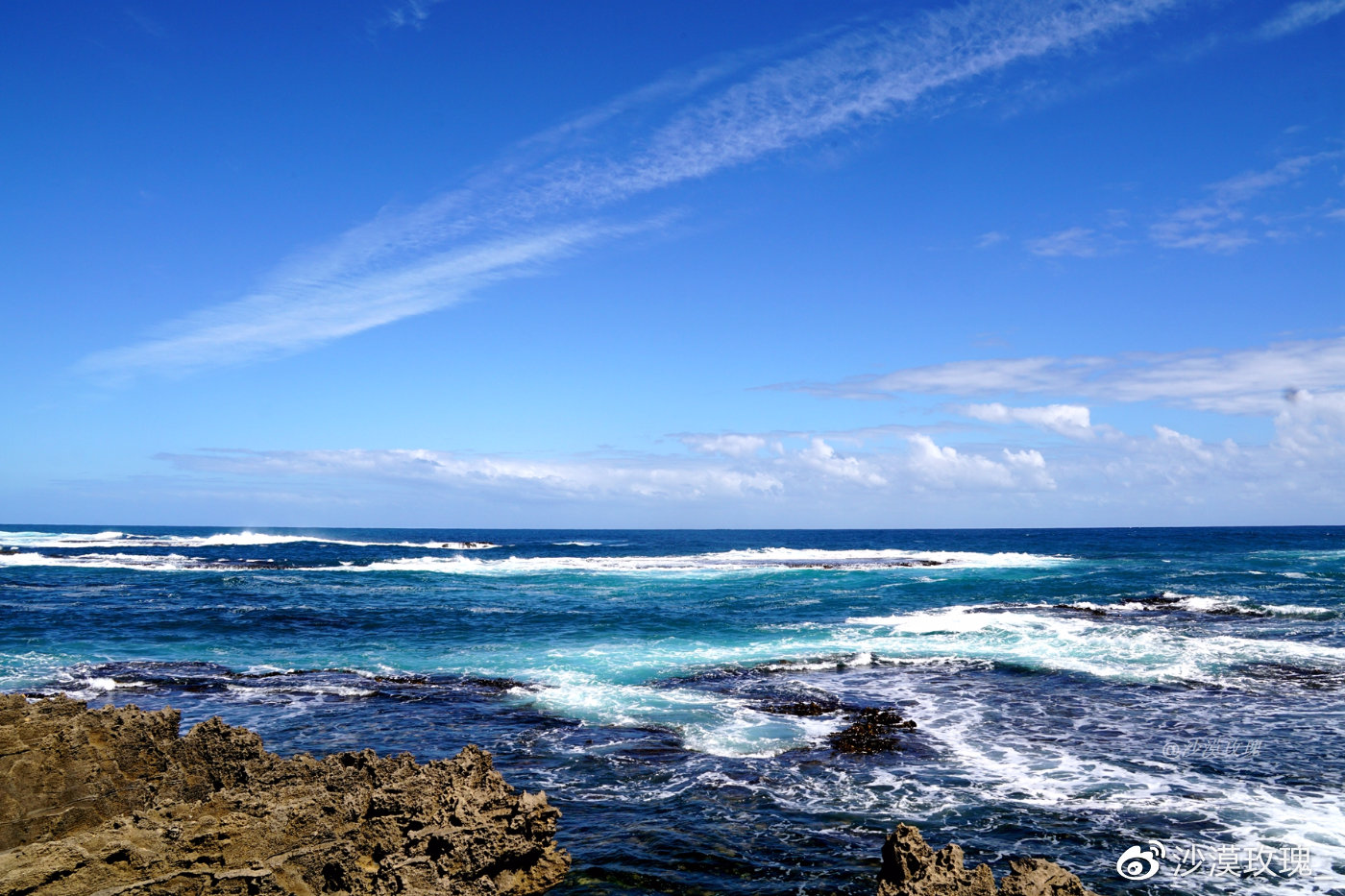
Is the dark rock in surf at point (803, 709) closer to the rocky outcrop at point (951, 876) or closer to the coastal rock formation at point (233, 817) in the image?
the coastal rock formation at point (233, 817)

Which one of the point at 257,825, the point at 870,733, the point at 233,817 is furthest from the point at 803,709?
the point at 233,817

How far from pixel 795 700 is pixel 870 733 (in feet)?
8.74

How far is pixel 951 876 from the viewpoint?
19.5 feet

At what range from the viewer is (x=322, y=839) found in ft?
23.1

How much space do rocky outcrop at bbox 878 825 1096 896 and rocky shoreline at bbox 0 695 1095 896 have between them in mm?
12

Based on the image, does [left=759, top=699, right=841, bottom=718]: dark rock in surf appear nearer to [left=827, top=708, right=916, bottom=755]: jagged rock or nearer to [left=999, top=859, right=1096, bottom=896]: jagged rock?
[left=827, top=708, right=916, bottom=755]: jagged rock

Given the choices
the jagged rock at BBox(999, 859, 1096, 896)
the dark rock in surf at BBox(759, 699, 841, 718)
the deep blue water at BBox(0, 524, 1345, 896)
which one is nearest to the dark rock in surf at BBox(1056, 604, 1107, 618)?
the deep blue water at BBox(0, 524, 1345, 896)

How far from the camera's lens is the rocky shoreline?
6211 mm

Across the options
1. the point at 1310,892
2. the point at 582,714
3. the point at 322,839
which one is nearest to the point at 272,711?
the point at 582,714

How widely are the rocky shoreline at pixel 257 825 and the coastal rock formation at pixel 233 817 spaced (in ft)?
0.04

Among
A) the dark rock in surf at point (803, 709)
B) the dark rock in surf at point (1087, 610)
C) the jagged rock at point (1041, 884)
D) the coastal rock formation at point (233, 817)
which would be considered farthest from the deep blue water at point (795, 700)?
the jagged rock at point (1041, 884)

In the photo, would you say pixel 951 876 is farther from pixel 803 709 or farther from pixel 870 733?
pixel 803 709

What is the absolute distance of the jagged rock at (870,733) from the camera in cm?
1229

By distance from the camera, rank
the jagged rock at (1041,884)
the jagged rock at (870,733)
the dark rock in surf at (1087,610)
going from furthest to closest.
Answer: the dark rock in surf at (1087,610), the jagged rock at (870,733), the jagged rock at (1041,884)
